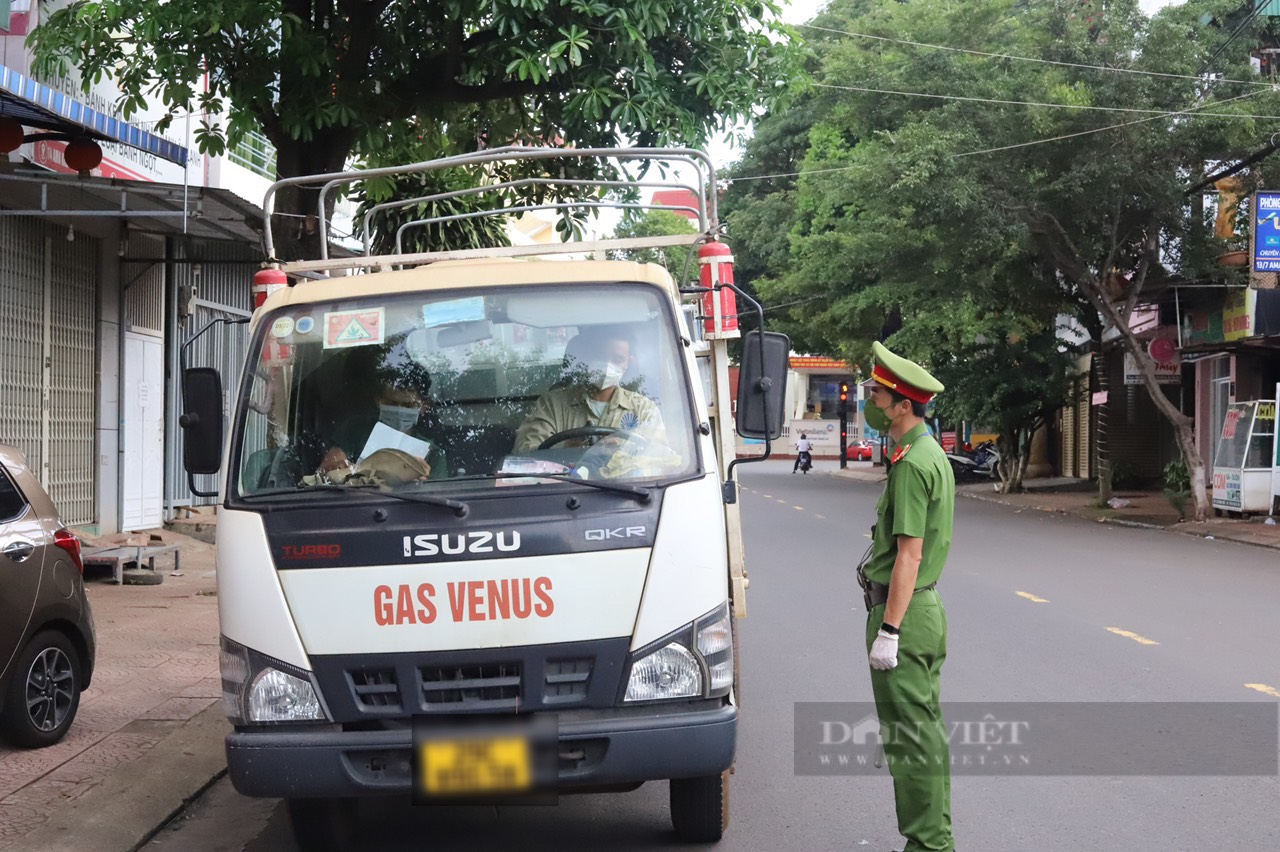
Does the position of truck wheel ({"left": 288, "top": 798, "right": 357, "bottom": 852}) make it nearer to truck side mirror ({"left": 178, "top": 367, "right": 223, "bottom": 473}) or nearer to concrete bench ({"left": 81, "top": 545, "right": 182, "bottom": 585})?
truck side mirror ({"left": 178, "top": 367, "right": 223, "bottom": 473})

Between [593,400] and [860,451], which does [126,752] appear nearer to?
[593,400]

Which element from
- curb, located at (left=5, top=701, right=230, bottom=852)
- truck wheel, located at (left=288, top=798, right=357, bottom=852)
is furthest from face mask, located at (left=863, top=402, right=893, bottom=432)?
curb, located at (left=5, top=701, right=230, bottom=852)

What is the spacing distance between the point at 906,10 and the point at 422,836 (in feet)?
89.0

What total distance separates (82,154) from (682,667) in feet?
30.7

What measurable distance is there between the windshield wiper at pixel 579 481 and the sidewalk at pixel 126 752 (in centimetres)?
208

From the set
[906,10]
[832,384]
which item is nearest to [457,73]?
[906,10]

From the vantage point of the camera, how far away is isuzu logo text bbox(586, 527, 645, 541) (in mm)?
4496

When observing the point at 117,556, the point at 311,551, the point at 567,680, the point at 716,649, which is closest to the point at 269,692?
the point at 311,551

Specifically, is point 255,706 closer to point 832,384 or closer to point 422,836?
point 422,836

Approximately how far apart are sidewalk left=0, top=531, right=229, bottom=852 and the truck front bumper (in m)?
1.27

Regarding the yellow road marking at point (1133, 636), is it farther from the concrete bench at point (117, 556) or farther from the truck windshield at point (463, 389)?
the concrete bench at point (117, 556)

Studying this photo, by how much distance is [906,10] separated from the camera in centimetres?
2952

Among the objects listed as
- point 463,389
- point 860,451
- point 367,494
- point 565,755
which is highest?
point 463,389

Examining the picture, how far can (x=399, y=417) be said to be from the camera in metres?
5.00
